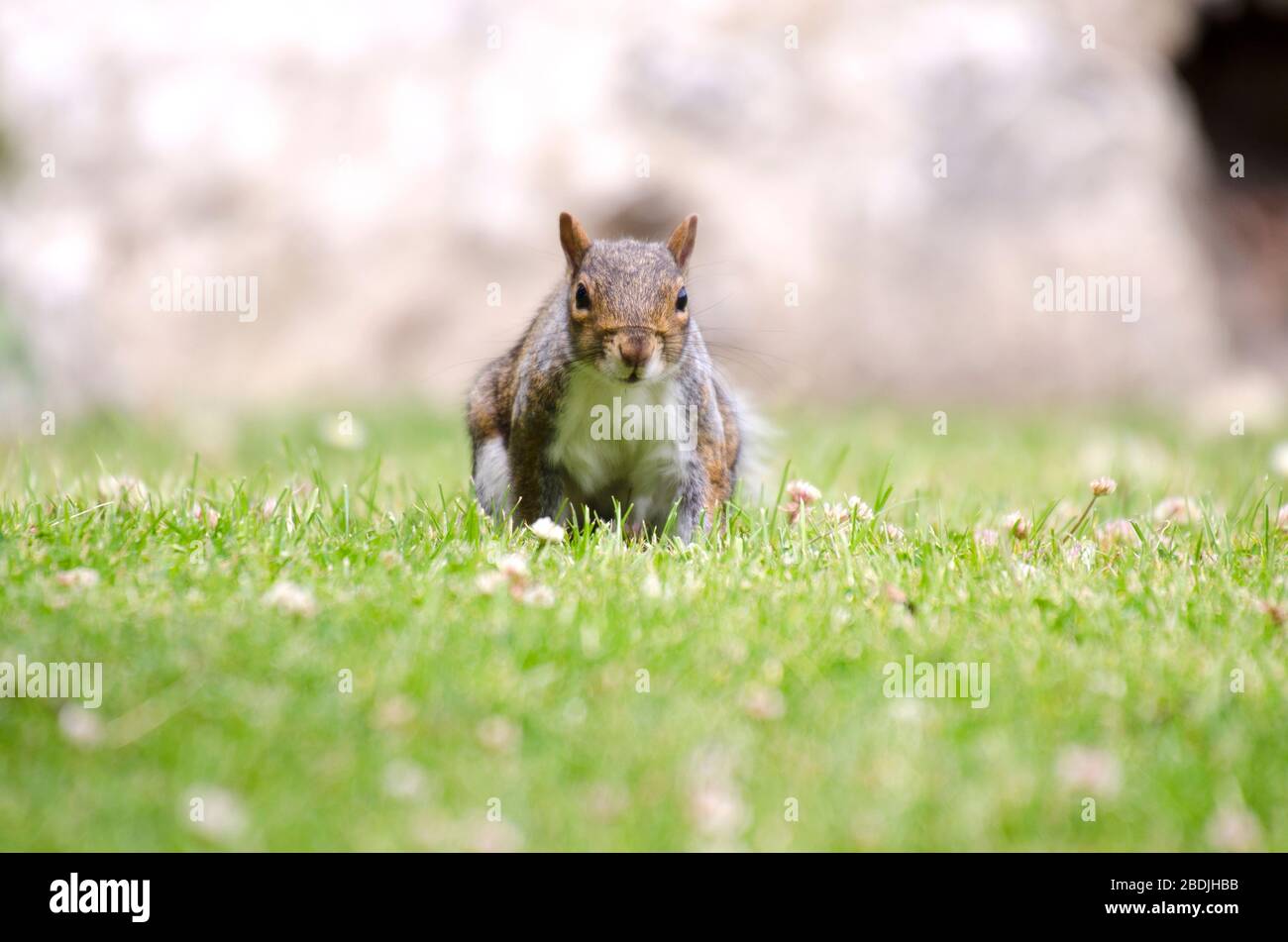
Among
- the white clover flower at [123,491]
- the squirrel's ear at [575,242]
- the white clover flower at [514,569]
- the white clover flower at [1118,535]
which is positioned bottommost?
the white clover flower at [514,569]

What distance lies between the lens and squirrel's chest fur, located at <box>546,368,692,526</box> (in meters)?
3.99

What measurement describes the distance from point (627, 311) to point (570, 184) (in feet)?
19.7

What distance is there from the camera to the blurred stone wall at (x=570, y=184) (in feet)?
31.8

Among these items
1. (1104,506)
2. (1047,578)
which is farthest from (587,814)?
(1104,506)

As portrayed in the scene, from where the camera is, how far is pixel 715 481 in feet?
13.9

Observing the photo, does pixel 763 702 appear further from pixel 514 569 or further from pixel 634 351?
pixel 634 351

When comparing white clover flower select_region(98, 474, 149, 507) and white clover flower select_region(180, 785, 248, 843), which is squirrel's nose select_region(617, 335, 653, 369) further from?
white clover flower select_region(180, 785, 248, 843)

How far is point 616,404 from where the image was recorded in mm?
3998

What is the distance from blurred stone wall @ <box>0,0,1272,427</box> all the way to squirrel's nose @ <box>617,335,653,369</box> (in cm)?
562

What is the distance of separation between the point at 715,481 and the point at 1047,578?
1.15 m

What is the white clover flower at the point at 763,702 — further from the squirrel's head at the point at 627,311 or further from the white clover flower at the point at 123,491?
the white clover flower at the point at 123,491

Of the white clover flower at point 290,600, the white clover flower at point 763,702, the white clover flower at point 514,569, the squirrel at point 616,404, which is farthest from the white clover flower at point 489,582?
the squirrel at point 616,404

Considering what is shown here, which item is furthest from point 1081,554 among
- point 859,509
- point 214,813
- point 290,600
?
point 214,813

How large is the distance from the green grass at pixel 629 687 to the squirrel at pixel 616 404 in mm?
308
